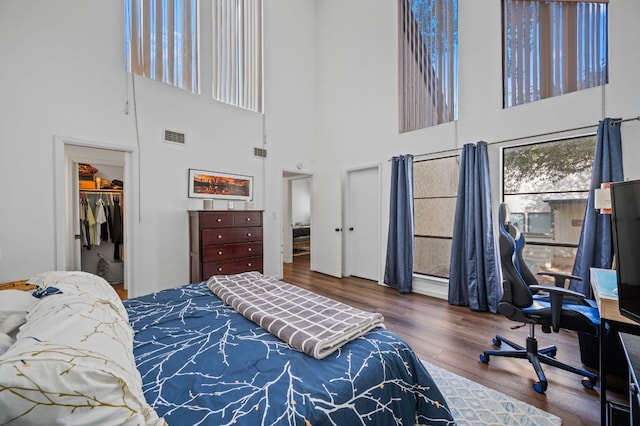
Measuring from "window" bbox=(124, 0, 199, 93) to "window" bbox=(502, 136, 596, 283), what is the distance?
4.56 metres

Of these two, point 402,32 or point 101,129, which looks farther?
point 402,32

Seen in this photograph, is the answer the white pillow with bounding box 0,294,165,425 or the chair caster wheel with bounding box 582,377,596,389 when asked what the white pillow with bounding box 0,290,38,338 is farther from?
the chair caster wheel with bounding box 582,377,596,389

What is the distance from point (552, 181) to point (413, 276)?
6.80 ft

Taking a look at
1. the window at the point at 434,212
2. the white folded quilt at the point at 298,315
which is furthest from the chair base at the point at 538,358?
the window at the point at 434,212

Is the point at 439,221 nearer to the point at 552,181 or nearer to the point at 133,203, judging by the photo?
the point at 552,181

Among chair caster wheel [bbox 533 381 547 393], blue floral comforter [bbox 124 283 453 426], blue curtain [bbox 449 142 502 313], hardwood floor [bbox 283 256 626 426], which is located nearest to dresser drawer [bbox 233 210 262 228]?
hardwood floor [bbox 283 256 626 426]

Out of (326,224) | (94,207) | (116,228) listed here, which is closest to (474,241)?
(326,224)

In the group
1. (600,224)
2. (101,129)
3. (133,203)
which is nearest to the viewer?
(600,224)

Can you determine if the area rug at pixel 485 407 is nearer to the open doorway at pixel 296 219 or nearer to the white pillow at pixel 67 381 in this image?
the white pillow at pixel 67 381

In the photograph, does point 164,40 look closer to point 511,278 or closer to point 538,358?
point 511,278

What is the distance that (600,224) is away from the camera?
8.30 feet

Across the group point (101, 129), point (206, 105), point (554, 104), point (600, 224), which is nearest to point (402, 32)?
point (554, 104)

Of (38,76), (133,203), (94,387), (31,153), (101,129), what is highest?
(38,76)

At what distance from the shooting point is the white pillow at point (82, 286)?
4.22 ft
